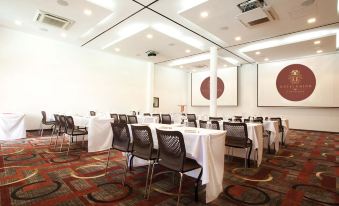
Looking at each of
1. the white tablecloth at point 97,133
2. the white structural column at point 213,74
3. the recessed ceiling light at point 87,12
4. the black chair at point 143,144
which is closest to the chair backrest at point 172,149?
the black chair at point 143,144

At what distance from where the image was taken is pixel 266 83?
10609 mm

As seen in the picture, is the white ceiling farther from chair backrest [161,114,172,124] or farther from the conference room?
chair backrest [161,114,172,124]

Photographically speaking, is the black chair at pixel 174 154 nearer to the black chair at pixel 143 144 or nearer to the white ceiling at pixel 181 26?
the black chair at pixel 143 144

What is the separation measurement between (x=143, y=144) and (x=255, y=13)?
4.49 metres

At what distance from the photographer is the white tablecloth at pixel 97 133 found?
4.63 m

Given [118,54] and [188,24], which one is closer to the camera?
[188,24]

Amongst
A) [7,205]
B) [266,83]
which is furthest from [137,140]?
[266,83]

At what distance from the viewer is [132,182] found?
9.64ft

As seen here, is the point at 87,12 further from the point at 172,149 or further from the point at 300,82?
the point at 300,82

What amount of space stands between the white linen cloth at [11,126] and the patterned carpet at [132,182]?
1889 mm

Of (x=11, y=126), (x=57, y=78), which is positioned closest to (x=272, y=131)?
(x=11, y=126)

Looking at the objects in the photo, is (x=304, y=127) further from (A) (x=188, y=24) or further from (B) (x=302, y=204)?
(B) (x=302, y=204)

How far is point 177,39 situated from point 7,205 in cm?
661

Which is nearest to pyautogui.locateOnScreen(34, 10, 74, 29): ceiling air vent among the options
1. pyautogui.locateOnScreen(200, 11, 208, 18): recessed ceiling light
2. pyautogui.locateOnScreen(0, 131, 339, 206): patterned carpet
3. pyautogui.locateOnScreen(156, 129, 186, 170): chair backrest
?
pyautogui.locateOnScreen(0, 131, 339, 206): patterned carpet
